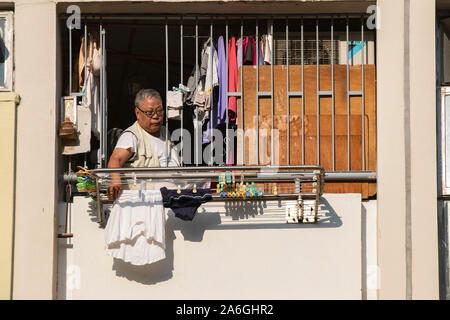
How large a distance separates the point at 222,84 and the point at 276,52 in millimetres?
669

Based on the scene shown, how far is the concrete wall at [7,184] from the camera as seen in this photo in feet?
23.9

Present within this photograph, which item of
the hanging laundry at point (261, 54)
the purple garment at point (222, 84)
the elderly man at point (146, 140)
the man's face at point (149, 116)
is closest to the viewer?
the elderly man at point (146, 140)

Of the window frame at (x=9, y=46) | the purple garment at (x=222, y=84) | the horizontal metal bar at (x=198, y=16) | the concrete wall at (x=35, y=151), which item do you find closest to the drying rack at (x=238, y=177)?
the concrete wall at (x=35, y=151)

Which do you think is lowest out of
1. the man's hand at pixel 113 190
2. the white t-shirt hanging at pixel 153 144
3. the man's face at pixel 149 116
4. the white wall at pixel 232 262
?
the white wall at pixel 232 262

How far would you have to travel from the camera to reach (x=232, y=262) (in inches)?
289

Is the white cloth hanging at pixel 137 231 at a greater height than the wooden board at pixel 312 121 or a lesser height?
lesser

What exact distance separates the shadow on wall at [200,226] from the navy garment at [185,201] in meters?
0.29

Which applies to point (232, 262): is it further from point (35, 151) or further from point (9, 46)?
point (9, 46)

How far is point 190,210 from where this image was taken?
23.2 ft

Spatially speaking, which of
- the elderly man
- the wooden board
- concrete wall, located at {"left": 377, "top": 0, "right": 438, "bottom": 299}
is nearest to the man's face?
the elderly man

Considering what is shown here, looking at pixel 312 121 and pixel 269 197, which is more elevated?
pixel 312 121

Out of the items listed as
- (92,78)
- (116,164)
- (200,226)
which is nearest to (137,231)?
(200,226)

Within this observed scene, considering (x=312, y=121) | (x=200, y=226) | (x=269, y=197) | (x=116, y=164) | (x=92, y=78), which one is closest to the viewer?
(x=269, y=197)

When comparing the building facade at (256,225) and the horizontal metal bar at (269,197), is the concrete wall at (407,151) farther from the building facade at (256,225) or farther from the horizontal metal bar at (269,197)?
the horizontal metal bar at (269,197)
